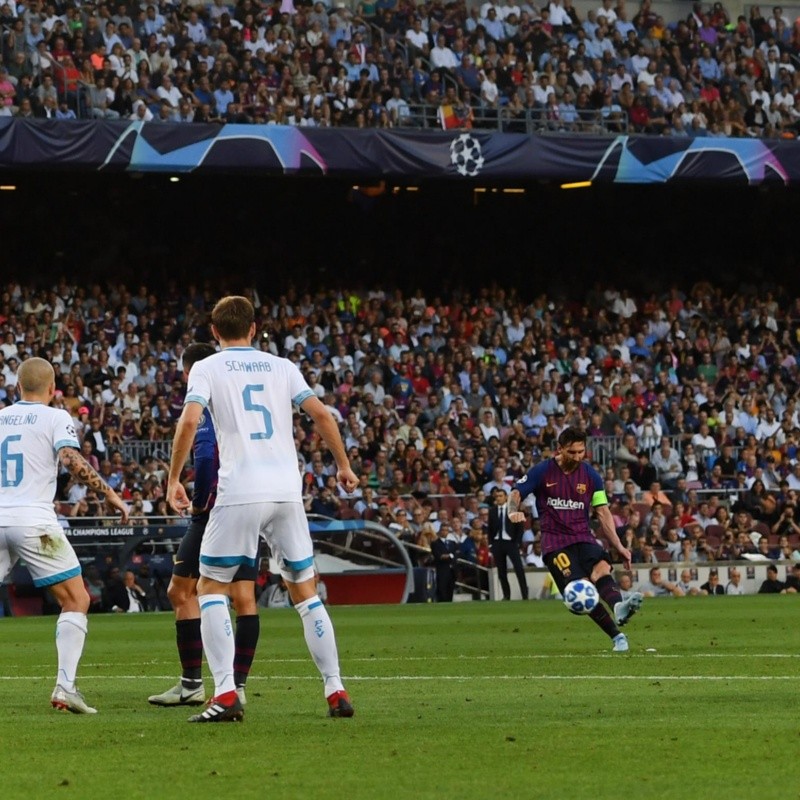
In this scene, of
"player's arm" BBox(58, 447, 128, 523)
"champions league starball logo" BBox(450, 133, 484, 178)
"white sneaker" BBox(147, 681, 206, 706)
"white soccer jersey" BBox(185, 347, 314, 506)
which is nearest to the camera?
"white soccer jersey" BBox(185, 347, 314, 506)

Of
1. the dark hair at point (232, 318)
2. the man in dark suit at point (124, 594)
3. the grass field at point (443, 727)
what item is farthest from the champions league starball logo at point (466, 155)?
the dark hair at point (232, 318)

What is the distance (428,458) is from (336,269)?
9631 millimetres

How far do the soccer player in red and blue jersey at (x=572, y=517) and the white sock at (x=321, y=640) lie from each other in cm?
642

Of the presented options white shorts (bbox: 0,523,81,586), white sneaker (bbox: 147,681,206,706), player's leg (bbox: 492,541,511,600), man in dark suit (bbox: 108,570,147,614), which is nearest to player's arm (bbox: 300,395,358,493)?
white shorts (bbox: 0,523,81,586)

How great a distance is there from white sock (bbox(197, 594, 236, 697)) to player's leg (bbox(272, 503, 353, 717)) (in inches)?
15.4

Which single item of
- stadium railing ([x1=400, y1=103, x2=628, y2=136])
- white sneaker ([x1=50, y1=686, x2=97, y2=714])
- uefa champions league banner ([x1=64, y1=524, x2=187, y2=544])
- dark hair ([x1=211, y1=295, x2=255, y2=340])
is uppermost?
stadium railing ([x1=400, y1=103, x2=628, y2=136])

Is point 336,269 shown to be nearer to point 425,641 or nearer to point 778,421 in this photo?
point 778,421

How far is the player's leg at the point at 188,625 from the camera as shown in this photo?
1075cm

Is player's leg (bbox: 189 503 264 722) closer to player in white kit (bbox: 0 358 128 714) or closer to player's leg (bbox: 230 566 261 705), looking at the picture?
player's leg (bbox: 230 566 261 705)

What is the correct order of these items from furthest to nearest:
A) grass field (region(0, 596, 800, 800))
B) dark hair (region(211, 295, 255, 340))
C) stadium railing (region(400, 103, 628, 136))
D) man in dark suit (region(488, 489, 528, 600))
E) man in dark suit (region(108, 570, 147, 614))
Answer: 1. stadium railing (region(400, 103, 628, 136))
2. man in dark suit (region(488, 489, 528, 600))
3. man in dark suit (region(108, 570, 147, 614))
4. dark hair (region(211, 295, 255, 340))
5. grass field (region(0, 596, 800, 800))

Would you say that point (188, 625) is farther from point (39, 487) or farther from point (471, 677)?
point (471, 677)

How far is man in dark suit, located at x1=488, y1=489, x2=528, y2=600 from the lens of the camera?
2764 centimetres

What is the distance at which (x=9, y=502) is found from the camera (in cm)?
1045

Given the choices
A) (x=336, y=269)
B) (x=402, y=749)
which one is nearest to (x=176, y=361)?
(x=336, y=269)
